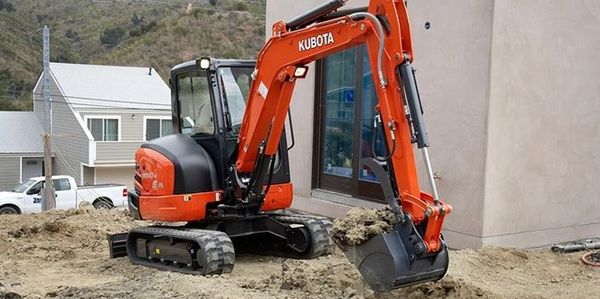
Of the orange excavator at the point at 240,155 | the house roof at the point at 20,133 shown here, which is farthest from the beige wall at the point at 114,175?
the orange excavator at the point at 240,155

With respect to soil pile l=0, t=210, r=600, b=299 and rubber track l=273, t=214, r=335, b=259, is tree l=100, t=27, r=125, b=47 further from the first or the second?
rubber track l=273, t=214, r=335, b=259

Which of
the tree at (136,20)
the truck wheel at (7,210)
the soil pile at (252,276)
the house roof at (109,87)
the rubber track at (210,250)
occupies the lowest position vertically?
the truck wheel at (7,210)

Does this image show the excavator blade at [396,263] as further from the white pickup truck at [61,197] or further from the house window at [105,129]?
the house window at [105,129]

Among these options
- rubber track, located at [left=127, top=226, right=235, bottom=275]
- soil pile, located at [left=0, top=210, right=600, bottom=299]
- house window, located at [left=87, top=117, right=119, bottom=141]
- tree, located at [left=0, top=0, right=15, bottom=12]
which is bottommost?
soil pile, located at [left=0, top=210, right=600, bottom=299]

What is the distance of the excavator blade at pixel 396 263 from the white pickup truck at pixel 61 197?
20219 millimetres

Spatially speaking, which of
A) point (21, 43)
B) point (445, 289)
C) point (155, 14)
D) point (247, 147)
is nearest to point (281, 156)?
point (247, 147)

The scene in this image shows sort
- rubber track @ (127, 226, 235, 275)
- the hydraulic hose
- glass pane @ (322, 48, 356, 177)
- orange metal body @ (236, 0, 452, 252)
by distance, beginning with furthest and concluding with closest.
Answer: glass pane @ (322, 48, 356, 177) < rubber track @ (127, 226, 235, 275) < the hydraulic hose < orange metal body @ (236, 0, 452, 252)

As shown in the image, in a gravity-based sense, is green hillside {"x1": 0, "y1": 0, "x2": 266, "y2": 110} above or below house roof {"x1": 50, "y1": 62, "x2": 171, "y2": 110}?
above

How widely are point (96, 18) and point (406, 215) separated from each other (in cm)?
7760

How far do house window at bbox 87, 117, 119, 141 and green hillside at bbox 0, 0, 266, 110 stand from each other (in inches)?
889

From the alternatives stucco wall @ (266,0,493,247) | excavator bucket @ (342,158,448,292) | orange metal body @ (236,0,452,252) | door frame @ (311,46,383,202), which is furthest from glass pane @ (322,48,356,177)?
excavator bucket @ (342,158,448,292)

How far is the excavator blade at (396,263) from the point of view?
495 centimetres

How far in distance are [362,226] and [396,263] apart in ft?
1.55

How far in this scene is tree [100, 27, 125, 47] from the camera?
6875 cm
